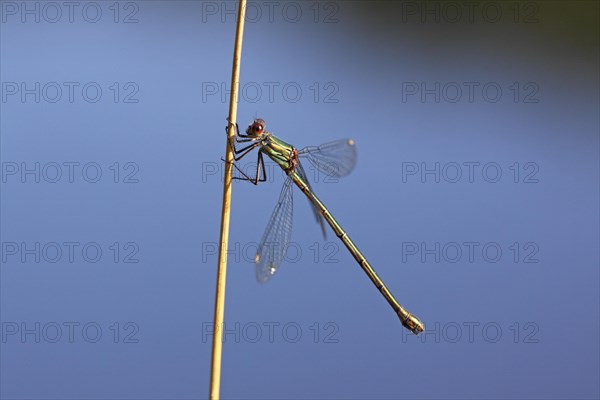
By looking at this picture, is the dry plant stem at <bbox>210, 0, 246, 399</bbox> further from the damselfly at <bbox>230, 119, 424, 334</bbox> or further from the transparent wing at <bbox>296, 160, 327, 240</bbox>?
the transparent wing at <bbox>296, 160, 327, 240</bbox>

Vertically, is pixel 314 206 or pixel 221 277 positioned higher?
pixel 314 206

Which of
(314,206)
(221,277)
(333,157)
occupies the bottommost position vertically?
(221,277)

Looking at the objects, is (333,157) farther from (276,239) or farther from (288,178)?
(276,239)

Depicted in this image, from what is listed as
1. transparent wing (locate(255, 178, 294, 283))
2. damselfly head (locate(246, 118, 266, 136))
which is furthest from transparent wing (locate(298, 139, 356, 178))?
damselfly head (locate(246, 118, 266, 136))

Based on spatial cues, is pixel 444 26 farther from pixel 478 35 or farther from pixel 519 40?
pixel 519 40

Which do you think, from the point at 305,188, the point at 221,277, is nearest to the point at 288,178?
the point at 305,188

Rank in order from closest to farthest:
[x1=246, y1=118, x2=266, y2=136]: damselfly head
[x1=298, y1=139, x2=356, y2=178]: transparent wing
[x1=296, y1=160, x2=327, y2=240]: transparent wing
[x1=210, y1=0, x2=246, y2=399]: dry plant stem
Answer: [x1=210, y1=0, x2=246, y2=399]: dry plant stem → [x1=246, y1=118, x2=266, y2=136]: damselfly head → [x1=296, y1=160, x2=327, y2=240]: transparent wing → [x1=298, y1=139, x2=356, y2=178]: transparent wing

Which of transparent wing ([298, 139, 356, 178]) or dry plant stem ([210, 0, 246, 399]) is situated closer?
dry plant stem ([210, 0, 246, 399])

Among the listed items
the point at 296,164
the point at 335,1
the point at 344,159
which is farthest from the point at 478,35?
the point at 296,164
